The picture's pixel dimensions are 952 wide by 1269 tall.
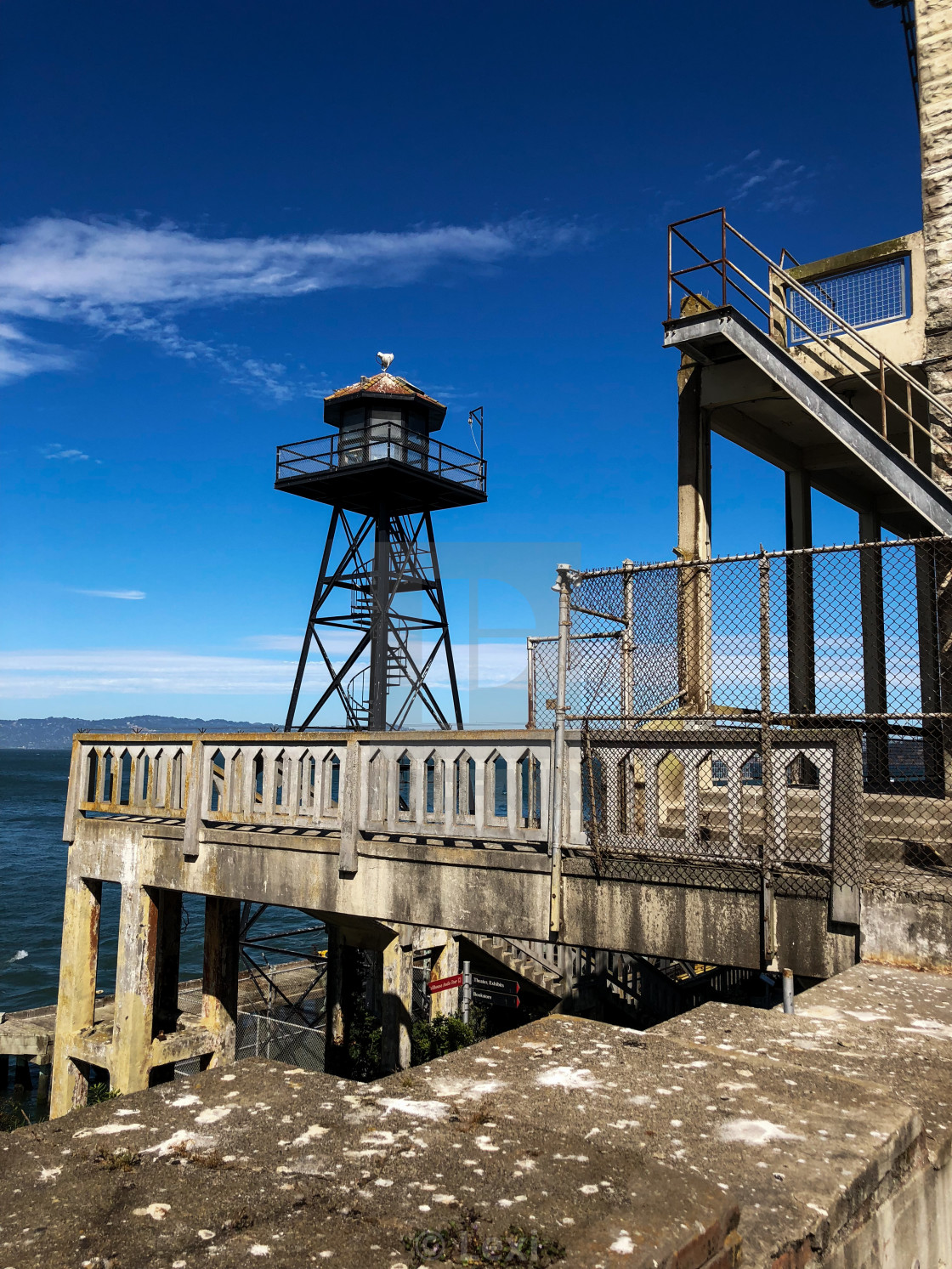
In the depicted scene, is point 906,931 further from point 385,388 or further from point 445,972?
point 385,388

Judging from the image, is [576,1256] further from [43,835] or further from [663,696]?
[43,835]

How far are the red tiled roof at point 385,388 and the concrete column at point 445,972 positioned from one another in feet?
47.2

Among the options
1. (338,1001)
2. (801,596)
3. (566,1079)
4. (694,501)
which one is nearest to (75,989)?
(338,1001)

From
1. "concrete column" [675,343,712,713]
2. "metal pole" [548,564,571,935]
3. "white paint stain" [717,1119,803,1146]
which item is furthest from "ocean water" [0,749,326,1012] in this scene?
"white paint stain" [717,1119,803,1146]

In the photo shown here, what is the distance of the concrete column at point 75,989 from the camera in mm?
11500

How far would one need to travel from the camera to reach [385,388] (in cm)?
2409

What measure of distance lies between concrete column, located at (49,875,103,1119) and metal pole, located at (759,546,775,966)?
8991mm

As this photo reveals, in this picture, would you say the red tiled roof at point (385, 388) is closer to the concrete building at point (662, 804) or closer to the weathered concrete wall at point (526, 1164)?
the concrete building at point (662, 804)

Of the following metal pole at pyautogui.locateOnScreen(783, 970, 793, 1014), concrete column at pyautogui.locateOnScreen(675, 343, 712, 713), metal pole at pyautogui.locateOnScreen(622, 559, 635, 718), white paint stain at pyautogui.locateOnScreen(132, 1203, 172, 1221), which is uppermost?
concrete column at pyautogui.locateOnScreen(675, 343, 712, 713)

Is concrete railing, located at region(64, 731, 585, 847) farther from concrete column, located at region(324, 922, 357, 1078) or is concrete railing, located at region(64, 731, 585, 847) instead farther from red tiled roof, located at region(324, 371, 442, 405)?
red tiled roof, located at region(324, 371, 442, 405)

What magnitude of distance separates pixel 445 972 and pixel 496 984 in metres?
5.22

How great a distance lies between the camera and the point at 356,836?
862 cm

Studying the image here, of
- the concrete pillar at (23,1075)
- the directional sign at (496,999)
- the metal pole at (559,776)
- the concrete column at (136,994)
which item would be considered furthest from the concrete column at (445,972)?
the concrete pillar at (23,1075)

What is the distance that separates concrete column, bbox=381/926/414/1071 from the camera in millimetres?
14758
